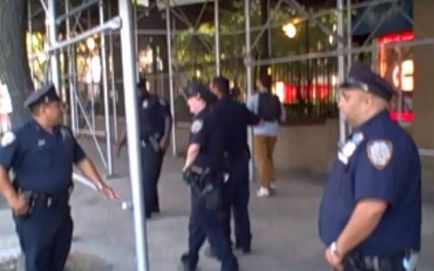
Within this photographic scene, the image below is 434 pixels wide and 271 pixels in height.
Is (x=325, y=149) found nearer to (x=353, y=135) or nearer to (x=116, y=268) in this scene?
(x=116, y=268)

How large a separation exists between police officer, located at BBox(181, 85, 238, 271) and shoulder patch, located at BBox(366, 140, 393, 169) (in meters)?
2.56

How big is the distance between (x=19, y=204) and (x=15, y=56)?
7.77ft

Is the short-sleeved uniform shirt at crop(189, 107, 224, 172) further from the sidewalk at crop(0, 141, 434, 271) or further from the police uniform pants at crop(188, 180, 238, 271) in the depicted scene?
the sidewalk at crop(0, 141, 434, 271)

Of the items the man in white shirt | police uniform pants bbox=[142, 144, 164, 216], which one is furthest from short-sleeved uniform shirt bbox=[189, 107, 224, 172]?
the man in white shirt

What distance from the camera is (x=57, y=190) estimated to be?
4.86 meters

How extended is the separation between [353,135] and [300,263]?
3316 millimetres

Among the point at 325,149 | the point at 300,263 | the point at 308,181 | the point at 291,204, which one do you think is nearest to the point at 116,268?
the point at 300,263

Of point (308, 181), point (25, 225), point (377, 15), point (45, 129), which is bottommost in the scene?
point (308, 181)

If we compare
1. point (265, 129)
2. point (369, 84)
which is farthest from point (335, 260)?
point (265, 129)

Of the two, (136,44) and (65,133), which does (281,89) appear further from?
(65,133)

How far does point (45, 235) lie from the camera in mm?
4820

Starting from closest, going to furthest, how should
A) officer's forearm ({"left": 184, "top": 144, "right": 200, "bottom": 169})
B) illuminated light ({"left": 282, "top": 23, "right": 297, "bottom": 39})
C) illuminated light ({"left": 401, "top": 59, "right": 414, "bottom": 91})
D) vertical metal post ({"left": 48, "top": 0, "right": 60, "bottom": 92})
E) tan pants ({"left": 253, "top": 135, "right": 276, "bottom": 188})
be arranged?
officer's forearm ({"left": 184, "top": 144, "right": 200, "bottom": 169}) < vertical metal post ({"left": 48, "top": 0, "right": 60, "bottom": 92}) < tan pants ({"left": 253, "top": 135, "right": 276, "bottom": 188}) < illuminated light ({"left": 401, "top": 59, "right": 414, "bottom": 91}) < illuminated light ({"left": 282, "top": 23, "right": 297, "bottom": 39})

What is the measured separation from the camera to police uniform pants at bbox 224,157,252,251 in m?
6.26

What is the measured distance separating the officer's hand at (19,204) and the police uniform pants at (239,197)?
1.86 metres
